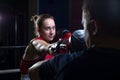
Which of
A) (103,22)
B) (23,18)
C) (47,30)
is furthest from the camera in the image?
(23,18)

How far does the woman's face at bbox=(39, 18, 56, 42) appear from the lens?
7.49 ft

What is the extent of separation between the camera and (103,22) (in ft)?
2.92

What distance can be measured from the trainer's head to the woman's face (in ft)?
4.43

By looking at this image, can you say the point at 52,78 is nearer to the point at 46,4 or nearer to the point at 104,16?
the point at 104,16

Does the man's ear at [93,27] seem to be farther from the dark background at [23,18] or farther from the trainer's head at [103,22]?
the dark background at [23,18]

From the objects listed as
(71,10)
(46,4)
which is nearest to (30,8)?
(46,4)

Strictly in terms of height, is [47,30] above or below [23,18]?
below

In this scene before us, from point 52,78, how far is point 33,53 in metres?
1.29

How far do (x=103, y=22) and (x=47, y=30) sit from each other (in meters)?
1.42

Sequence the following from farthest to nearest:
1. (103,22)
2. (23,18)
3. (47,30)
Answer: (23,18)
(47,30)
(103,22)

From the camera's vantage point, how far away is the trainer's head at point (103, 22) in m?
0.88

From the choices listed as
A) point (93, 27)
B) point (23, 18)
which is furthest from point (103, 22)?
point (23, 18)

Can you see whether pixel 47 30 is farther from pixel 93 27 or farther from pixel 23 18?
pixel 23 18

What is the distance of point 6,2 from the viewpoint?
5500 mm
